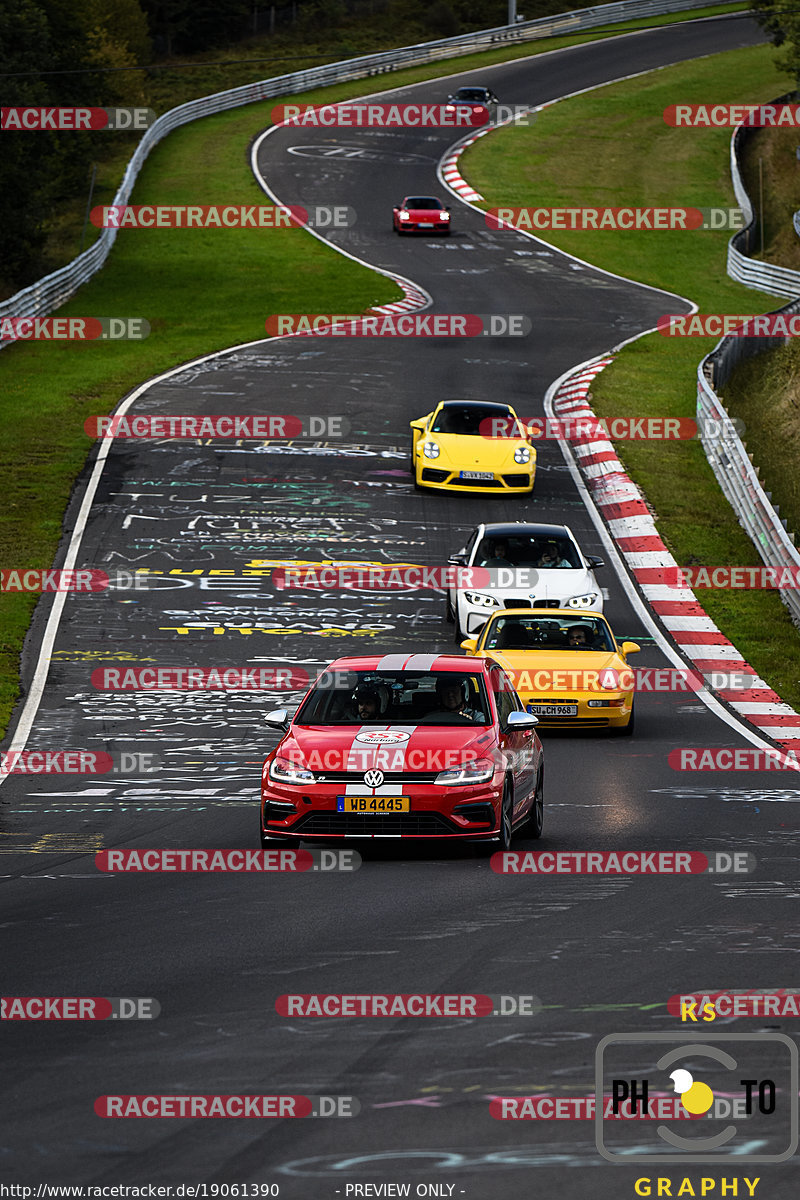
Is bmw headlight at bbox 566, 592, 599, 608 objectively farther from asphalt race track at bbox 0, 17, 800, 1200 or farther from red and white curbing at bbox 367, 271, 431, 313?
red and white curbing at bbox 367, 271, 431, 313

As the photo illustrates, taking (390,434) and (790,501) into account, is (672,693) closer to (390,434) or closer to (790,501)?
(790,501)

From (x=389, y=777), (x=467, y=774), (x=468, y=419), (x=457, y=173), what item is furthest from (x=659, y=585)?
(x=457, y=173)

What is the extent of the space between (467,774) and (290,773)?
118 centimetres

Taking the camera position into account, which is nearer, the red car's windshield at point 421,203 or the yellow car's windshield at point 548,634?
the yellow car's windshield at point 548,634

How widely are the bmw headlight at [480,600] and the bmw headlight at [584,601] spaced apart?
2.97 ft

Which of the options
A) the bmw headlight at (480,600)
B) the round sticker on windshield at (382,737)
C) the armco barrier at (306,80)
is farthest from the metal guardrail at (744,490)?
the armco barrier at (306,80)

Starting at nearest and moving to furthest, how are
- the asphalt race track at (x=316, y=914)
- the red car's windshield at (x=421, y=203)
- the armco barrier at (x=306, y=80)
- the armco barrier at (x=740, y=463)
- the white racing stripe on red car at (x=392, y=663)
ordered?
1. the asphalt race track at (x=316, y=914)
2. the white racing stripe on red car at (x=392, y=663)
3. the armco barrier at (x=740, y=463)
4. the armco barrier at (x=306, y=80)
5. the red car's windshield at (x=421, y=203)

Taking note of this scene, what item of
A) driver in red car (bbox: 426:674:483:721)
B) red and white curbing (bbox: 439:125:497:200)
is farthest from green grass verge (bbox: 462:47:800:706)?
driver in red car (bbox: 426:674:483:721)

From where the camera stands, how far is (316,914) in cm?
985

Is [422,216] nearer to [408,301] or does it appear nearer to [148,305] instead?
[408,301]

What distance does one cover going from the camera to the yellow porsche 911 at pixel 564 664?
717 inches

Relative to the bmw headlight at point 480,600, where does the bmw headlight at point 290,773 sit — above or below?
above

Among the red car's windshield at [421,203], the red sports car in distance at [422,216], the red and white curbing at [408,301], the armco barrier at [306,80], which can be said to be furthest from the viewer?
the red car's windshield at [421,203]

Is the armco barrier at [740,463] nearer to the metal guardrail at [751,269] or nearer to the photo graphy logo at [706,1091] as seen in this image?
the metal guardrail at [751,269]
